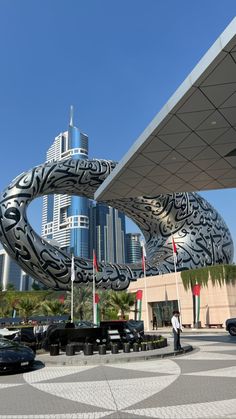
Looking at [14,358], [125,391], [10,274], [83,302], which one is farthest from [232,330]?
[10,274]

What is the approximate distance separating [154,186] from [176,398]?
12.7 metres

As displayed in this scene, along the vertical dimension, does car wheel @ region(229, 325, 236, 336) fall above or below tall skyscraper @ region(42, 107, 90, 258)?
below

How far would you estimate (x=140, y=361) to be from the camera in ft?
40.9

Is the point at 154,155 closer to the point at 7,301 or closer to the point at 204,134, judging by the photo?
the point at 204,134

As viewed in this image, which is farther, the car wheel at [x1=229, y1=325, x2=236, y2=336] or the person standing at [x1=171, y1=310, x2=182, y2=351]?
the car wheel at [x1=229, y1=325, x2=236, y2=336]

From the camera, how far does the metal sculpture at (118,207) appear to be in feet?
103

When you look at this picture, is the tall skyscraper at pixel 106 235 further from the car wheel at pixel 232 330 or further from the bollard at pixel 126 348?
the bollard at pixel 126 348

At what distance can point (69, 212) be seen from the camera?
174875mm

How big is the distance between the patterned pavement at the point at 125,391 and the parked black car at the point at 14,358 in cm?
34

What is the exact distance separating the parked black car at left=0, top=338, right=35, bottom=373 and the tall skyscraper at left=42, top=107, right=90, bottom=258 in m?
142

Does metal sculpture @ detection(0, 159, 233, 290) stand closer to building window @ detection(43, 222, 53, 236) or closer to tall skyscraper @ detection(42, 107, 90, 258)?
tall skyscraper @ detection(42, 107, 90, 258)

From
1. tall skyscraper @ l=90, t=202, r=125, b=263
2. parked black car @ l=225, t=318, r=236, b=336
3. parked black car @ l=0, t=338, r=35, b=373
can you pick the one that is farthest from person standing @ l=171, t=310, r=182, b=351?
tall skyscraper @ l=90, t=202, r=125, b=263

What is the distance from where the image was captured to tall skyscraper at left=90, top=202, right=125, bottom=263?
175m

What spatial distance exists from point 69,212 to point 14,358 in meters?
165
